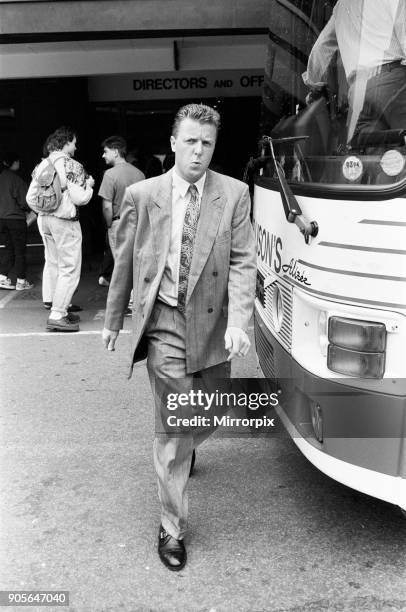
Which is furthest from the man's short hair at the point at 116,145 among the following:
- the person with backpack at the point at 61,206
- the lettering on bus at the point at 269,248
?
the lettering on bus at the point at 269,248

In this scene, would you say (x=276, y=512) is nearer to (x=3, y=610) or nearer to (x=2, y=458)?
(x=3, y=610)

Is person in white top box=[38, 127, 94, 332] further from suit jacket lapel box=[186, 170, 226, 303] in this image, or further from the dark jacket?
suit jacket lapel box=[186, 170, 226, 303]

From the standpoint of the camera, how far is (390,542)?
10.5 feet

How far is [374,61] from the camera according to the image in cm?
297

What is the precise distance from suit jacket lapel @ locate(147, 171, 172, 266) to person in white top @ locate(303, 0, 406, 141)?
2.82 ft

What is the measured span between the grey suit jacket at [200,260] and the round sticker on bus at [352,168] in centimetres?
43

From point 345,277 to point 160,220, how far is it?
79 cm

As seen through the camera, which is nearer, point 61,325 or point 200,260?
point 200,260

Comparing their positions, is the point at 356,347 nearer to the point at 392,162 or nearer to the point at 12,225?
the point at 392,162

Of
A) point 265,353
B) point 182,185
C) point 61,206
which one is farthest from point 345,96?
point 61,206

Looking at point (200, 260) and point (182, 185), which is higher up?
point (182, 185)

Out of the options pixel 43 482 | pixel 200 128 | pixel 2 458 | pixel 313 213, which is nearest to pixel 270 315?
pixel 313 213

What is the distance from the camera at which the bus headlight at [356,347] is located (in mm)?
2717

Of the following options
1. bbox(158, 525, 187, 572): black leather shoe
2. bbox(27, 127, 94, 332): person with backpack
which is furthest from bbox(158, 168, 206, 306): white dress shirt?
bbox(27, 127, 94, 332): person with backpack
